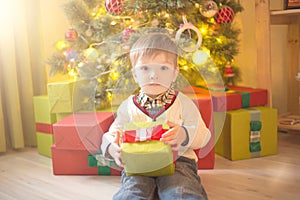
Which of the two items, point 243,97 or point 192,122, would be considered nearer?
point 192,122

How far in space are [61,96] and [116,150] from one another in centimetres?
67

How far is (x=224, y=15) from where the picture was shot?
1373mm

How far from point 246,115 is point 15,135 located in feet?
3.22

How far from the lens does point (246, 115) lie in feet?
4.52

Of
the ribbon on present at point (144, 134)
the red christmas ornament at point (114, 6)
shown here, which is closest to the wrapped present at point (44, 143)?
the red christmas ornament at point (114, 6)

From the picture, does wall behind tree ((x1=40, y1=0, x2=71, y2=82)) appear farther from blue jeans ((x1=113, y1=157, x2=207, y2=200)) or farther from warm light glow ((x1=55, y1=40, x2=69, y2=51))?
blue jeans ((x1=113, y1=157, x2=207, y2=200))

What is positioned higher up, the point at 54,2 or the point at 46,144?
the point at 54,2

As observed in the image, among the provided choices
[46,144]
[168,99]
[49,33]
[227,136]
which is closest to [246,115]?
[227,136]

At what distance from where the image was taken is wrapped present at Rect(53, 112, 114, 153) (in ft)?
3.14

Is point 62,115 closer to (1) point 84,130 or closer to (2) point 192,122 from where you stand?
(1) point 84,130

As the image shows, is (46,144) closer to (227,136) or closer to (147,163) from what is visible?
(227,136)

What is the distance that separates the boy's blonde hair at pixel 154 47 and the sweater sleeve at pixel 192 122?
0.10 metres

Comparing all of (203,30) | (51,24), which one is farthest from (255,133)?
(51,24)

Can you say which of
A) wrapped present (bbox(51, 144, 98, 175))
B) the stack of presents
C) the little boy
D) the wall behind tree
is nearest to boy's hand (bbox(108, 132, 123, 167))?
the little boy
